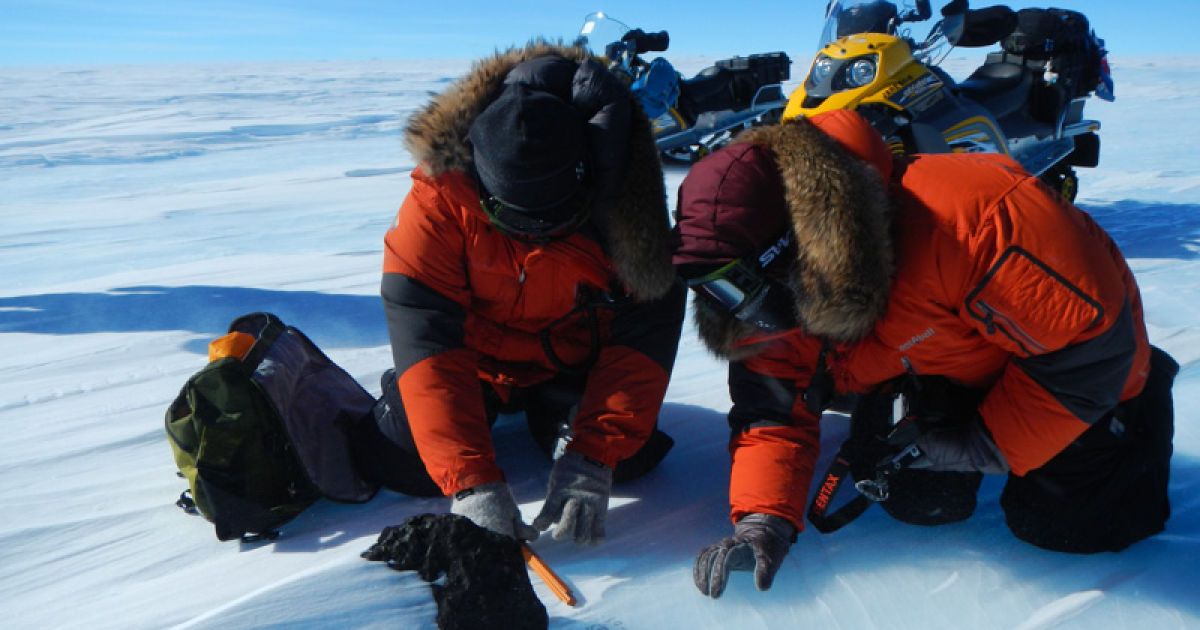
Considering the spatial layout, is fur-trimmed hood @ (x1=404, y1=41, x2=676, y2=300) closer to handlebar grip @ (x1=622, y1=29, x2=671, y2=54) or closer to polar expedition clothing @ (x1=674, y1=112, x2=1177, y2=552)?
polar expedition clothing @ (x1=674, y1=112, x2=1177, y2=552)

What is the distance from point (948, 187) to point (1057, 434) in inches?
19.8

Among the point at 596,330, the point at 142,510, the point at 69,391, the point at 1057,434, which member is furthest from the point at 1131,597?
the point at 69,391

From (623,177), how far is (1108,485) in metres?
1.15

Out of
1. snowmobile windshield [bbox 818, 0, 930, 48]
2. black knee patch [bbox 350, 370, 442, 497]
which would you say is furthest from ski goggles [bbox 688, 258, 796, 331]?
snowmobile windshield [bbox 818, 0, 930, 48]

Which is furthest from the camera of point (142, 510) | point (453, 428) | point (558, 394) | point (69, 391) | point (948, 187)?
point (69, 391)

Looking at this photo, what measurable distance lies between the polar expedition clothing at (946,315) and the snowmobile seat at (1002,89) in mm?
2724

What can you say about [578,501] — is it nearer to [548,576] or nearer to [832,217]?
[548,576]

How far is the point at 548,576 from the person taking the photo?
61.4 inches

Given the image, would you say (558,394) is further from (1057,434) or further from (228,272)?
(228,272)

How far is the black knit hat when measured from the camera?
150 cm

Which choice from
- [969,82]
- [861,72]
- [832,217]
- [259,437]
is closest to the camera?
[832,217]

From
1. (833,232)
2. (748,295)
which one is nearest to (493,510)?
(748,295)

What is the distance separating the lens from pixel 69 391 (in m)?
2.69

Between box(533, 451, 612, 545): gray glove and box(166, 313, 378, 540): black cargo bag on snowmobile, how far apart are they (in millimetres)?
529
